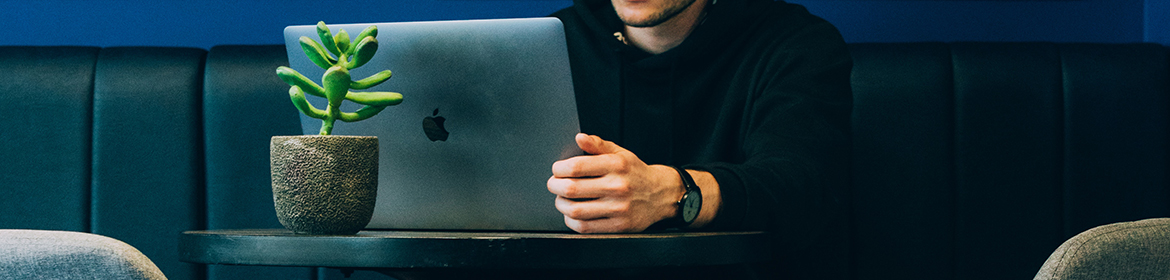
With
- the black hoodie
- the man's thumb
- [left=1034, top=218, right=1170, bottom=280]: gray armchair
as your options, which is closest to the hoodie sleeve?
the black hoodie

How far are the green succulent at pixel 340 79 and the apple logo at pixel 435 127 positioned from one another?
1.4 inches

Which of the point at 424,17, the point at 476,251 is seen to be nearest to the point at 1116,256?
the point at 476,251

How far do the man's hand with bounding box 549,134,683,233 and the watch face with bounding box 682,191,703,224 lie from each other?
3 cm

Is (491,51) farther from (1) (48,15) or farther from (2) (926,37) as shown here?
(1) (48,15)

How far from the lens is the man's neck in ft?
3.92

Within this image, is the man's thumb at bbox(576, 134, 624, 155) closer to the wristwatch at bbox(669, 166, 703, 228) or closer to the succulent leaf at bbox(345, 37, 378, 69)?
the wristwatch at bbox(669, 166, 703, 228)

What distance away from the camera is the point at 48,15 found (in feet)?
5.14

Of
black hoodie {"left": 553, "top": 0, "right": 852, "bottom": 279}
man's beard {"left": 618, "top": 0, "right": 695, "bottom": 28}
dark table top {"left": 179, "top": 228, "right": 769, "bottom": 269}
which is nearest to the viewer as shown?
dark table top {"left": 179, "top": 228, "right": 769, "bottom": 269}

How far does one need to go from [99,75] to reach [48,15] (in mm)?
327

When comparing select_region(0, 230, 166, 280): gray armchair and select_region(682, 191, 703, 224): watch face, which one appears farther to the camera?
select_region(682, 191, 703, 224): watch face

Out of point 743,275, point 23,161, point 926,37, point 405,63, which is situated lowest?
point 743,275

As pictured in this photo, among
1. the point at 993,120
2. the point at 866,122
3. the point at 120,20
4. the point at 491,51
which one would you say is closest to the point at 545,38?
the point at 491,51

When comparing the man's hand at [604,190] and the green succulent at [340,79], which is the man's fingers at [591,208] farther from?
the green succulent at [340,79]

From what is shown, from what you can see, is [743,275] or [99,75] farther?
[99,75]
